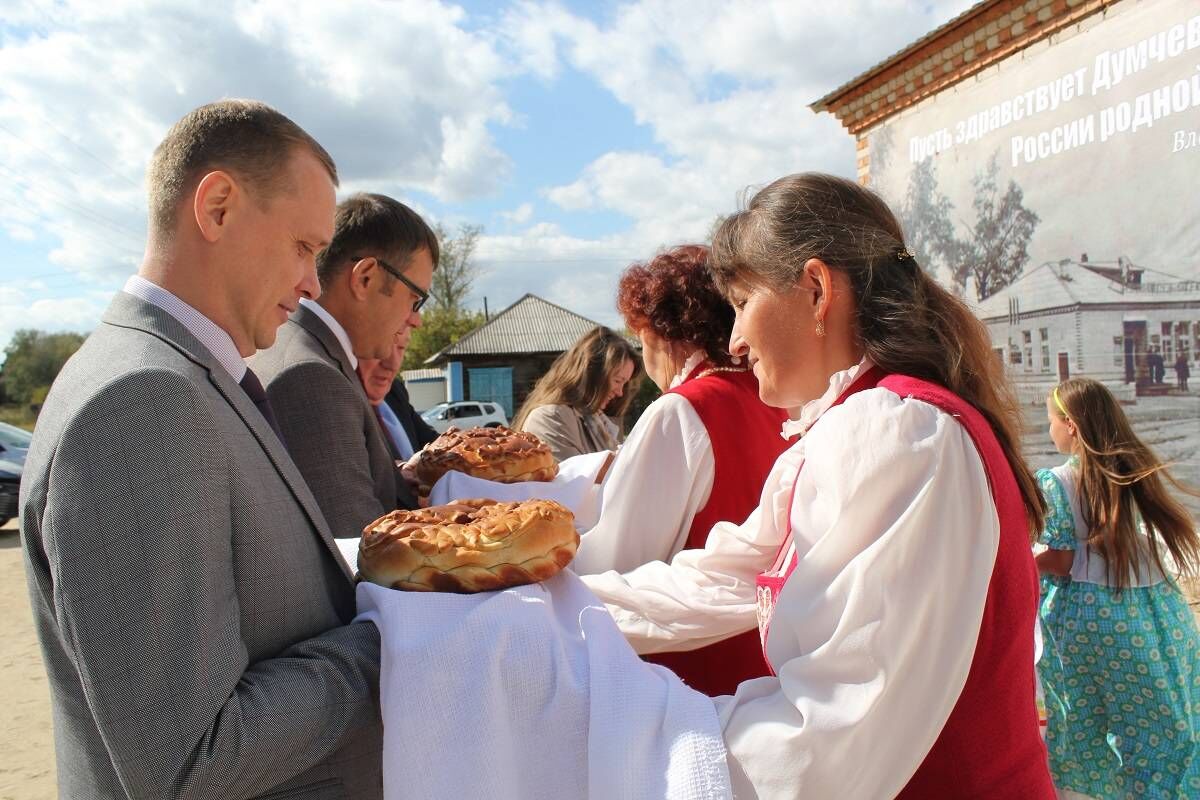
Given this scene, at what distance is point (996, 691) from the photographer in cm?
137

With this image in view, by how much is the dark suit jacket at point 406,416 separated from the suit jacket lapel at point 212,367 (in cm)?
224

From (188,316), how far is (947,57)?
820 cm

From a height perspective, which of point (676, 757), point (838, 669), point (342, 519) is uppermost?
point (342, 519)

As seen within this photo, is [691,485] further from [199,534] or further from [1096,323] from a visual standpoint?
[1096,323]

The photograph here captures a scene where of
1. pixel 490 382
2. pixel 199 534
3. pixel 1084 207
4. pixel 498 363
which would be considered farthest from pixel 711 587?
pixel 498 363

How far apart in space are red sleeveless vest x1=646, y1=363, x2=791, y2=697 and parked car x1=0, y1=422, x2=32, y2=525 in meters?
13.8

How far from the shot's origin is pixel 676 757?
4.09 feet

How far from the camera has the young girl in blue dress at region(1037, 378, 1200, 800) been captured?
359 centimetres

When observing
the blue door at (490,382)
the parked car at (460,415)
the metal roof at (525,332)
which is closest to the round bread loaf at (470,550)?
the parked car at (460,415)

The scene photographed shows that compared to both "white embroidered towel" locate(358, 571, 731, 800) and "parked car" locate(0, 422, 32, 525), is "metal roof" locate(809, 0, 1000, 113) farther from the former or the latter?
"parked car" locate(0, 422, 32, 525)

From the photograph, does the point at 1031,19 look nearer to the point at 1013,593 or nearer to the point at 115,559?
the point at 1013,593

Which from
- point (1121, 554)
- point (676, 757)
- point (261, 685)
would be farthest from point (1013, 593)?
point (1121, 554)

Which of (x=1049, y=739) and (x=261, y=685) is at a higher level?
(x=261, y=685)

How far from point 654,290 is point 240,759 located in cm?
196
